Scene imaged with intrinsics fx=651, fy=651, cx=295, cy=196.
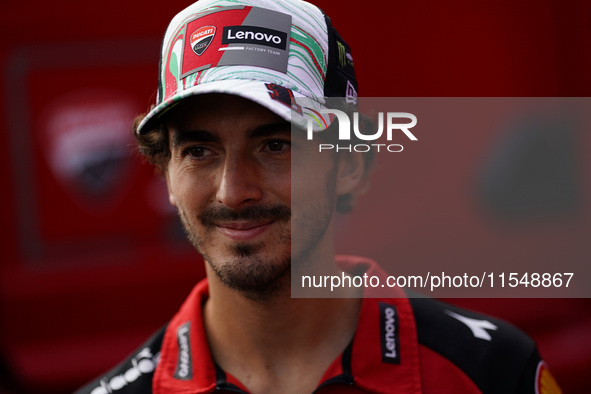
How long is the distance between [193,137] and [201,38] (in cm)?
24

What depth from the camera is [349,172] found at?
182 cm

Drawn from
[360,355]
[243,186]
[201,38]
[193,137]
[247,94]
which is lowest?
[360,355]

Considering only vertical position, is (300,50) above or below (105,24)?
below

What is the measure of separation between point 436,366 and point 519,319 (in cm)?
181

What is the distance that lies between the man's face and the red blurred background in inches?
66.2

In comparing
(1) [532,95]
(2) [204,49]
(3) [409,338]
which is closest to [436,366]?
(3) [409,338]

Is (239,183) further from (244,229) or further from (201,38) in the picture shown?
(201,38)

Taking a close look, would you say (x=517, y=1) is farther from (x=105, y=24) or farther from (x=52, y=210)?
(x=52, y=210)

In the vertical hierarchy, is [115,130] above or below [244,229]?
above

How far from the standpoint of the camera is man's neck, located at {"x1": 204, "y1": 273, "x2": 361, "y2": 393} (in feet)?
5.57

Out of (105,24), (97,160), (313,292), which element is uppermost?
(105,24)

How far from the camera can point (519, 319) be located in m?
3.28

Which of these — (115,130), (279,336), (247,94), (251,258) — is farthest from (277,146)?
(115,130)

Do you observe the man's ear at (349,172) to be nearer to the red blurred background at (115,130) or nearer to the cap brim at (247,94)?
the cap brim at (247,94)
